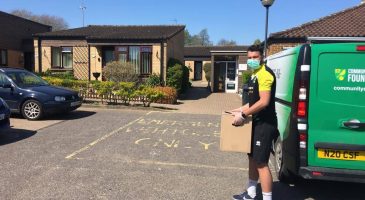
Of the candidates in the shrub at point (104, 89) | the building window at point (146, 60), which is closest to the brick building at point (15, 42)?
the building window at point (146, 60)

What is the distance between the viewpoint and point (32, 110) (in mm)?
10570

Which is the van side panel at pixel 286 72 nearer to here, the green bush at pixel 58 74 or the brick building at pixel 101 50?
the brick building at pixel 101 50

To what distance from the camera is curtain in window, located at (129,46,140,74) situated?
21375 millimetres

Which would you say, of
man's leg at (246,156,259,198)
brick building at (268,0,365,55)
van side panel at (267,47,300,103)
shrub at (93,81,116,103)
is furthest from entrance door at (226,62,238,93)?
man's leg at (246,156,259,198)

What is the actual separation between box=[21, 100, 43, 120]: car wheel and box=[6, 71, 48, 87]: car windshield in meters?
0.73

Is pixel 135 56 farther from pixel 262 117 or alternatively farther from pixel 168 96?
pixel 262 117

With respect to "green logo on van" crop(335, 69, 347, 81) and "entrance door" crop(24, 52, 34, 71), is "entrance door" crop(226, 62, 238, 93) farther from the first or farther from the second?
"green logo on van" crop(335, 69, 347, 81)

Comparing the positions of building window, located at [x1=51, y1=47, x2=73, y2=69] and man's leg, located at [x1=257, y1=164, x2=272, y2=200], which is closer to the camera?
man's leg, located at [x1=257, y1=164, x2=272, y2=200]

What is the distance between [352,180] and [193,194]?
202 centimetres

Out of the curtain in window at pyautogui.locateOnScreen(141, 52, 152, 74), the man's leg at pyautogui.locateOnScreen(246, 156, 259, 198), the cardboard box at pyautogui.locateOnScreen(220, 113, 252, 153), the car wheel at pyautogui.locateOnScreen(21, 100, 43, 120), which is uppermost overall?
the curtain in window at pyautogui.locateOnScreen(141, 52, 152, 74)

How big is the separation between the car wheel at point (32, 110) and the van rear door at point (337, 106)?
8.66 metres

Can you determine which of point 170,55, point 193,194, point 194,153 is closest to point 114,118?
point 194,153

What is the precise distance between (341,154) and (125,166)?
3.50 meters

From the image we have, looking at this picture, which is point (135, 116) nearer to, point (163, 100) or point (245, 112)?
point (163, 100)
